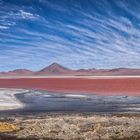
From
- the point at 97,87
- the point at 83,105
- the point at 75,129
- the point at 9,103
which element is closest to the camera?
the point at 75,129

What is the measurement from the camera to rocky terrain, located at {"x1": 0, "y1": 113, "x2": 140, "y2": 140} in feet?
65.5

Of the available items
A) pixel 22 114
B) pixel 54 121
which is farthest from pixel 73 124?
pixel 22 114

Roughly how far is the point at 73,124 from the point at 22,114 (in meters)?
7.23

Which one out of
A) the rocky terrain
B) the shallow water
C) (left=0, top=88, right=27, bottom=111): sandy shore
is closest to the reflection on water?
the shallow water

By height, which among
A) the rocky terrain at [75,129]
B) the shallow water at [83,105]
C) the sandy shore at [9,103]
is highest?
the sandy shore at [9,103]

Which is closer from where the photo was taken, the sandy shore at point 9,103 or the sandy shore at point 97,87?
the sandy shore at point 9,103

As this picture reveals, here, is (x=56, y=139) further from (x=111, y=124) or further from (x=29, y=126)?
(x=111, y=124)

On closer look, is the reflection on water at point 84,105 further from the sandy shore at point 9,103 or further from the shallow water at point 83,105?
the sandy shore at point 9,103

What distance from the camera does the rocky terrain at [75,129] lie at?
20.0m

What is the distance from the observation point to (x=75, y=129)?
21812mm

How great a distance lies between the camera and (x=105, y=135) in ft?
66.1

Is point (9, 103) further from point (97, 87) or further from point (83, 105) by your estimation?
point (97, 87)

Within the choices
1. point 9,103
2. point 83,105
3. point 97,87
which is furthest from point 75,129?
point 97,87

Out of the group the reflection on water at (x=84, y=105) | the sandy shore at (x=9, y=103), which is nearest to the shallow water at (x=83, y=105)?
the reflection on water at (x=84, y=105)
